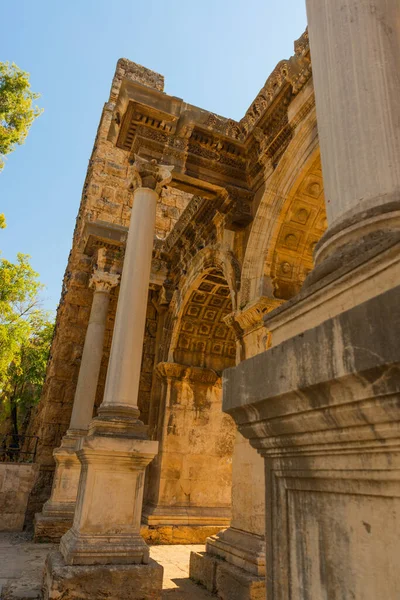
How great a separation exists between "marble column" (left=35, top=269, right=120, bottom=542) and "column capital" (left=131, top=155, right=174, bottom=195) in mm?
4893

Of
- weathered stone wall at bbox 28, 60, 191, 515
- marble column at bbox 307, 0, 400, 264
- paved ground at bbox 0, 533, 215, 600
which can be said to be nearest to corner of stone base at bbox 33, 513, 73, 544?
paved ground at bbox 0, 533, 215, 600

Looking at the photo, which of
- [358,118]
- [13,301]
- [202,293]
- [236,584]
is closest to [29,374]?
[13,301]

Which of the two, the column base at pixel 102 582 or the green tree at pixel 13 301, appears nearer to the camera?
Answer: the column base at pixel 102 582

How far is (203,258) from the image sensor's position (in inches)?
421

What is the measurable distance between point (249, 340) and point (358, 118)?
5.77 metres

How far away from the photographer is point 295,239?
7875mm

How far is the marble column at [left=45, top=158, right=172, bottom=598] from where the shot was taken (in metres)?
5.16

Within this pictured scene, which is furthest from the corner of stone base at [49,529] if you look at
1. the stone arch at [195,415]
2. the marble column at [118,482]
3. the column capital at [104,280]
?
the column capital at [104,280]

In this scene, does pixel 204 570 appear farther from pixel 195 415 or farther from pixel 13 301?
pixel 13 301

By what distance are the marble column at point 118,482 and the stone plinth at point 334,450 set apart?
4.24m

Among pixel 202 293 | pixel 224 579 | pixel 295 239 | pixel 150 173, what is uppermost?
pixel 150 173

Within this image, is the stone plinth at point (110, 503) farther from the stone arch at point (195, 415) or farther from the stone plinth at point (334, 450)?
the stone arch at point (195, 415)

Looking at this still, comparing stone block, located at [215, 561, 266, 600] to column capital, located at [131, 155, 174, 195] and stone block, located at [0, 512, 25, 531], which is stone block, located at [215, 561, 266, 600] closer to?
column capital, located at [131, 155, 174, 195]

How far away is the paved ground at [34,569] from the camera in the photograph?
19.1 feet
